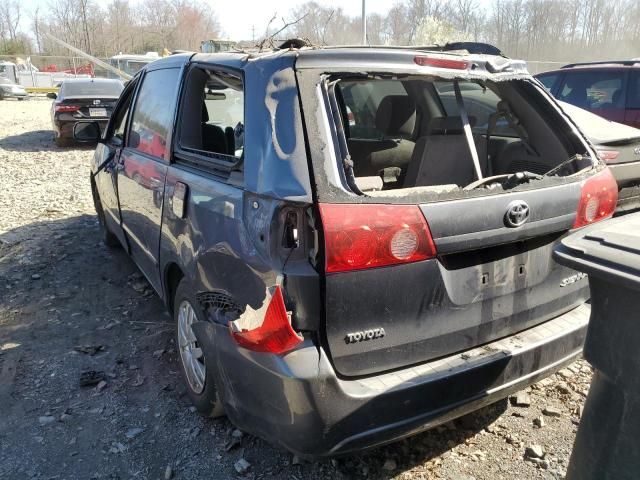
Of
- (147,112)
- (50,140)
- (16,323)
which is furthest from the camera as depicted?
(50,140)

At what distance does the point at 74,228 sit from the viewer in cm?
637

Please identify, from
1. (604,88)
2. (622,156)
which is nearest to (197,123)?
(622,156)

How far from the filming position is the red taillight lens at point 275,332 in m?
1.95

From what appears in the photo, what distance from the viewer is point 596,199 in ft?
8.48

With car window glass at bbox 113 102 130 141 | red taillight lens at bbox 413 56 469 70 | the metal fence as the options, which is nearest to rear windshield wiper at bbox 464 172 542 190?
red taillight lens at bbox 413 56 469 70

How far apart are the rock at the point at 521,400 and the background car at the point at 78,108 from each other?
10.8 meters

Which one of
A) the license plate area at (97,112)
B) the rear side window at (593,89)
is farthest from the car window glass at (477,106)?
the license plate area at (97,112)

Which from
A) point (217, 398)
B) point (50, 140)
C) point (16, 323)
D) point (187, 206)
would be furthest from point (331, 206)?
point (50, 140)

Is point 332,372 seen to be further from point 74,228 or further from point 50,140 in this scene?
point 50,140

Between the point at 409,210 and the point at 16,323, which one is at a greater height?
the point at 409,210

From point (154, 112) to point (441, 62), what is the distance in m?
1.95

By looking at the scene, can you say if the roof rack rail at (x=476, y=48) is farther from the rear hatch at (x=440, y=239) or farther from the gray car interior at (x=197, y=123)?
the gray car interior at (x=197, y=123)

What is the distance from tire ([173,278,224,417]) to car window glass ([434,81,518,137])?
5.37 ft

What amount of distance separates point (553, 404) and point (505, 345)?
0.94 m
